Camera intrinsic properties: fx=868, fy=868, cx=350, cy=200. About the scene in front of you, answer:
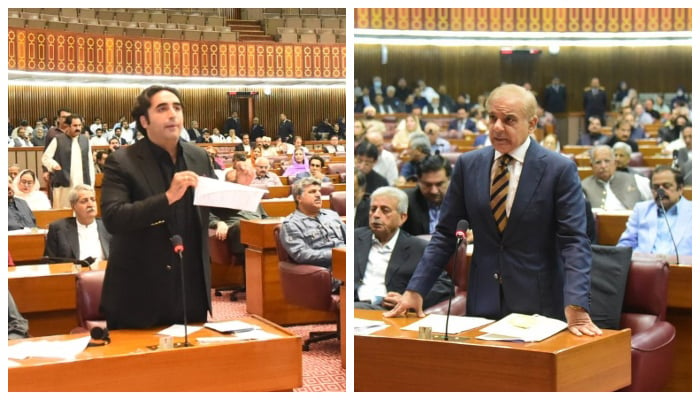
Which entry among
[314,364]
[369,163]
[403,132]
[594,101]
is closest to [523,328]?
[314,364]

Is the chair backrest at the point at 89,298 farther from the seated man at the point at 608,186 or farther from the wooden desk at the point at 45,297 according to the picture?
the seated man at the point at 608,186

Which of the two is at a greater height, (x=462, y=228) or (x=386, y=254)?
(x=462, y=228)

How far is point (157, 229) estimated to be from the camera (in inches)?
92.7

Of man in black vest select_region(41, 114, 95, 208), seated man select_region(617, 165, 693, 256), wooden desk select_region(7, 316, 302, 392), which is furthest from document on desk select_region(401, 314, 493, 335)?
seated man select_region(617, 165, 693, 256)

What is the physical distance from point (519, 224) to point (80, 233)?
1.48 meters

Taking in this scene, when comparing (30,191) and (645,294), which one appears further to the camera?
(645,294)

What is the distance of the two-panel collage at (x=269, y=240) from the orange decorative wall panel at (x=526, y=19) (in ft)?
0.54

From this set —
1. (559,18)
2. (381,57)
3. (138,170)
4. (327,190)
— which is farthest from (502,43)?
(138,170)

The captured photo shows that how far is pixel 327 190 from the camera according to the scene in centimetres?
290

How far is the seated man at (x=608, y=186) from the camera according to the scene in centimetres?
487

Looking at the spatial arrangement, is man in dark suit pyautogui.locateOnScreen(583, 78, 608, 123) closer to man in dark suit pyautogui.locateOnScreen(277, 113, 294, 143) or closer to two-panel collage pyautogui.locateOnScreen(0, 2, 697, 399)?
two-panel collage pyautogui.locateOnScreen(0, 2, 697, 399)

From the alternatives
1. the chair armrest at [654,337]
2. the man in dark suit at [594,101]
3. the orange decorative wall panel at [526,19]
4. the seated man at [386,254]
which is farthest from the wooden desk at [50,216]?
the man in dark suit at [594,101]

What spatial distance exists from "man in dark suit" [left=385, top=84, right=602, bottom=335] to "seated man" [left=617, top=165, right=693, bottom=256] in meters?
1.54

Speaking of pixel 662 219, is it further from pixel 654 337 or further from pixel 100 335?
pixel 100 335
